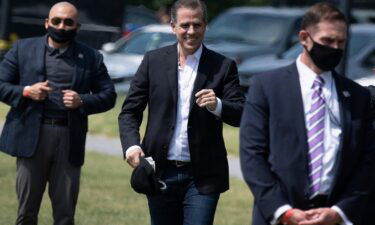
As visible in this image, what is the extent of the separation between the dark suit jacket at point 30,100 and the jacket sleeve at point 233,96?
1.40 meters

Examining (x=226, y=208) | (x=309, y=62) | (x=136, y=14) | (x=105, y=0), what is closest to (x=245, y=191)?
(x=226, y=208)

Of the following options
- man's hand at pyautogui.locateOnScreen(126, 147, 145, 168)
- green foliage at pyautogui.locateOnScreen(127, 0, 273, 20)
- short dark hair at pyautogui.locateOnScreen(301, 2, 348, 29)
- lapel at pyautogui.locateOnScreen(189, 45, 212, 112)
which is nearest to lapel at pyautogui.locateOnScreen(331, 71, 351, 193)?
short dark hair at pyautogui.locateOnScreen(301, 2, 348, 29)

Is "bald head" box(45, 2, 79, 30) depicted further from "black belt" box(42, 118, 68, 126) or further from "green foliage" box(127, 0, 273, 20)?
"green foliage" box(127, 0, 273, 20)

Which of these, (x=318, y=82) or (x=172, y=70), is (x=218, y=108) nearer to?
(x=172, y=70)

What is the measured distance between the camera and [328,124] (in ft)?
18.6

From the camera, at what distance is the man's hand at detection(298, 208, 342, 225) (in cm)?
553

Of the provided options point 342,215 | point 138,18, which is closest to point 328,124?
point 342,215

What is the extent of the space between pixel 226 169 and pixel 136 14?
86.4ft

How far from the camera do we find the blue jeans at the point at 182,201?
7.01 m

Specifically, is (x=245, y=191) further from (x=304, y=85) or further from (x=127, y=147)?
A: (x=304, y=85)

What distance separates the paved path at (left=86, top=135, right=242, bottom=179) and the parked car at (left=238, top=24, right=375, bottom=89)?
339 centimetres

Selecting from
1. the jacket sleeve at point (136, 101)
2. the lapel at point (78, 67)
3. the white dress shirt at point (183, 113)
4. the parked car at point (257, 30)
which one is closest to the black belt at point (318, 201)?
the white dress shirt at point (183, 113)

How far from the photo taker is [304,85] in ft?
18.7

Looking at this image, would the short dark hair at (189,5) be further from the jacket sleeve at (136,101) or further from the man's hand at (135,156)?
the man's hand at (135,156)
